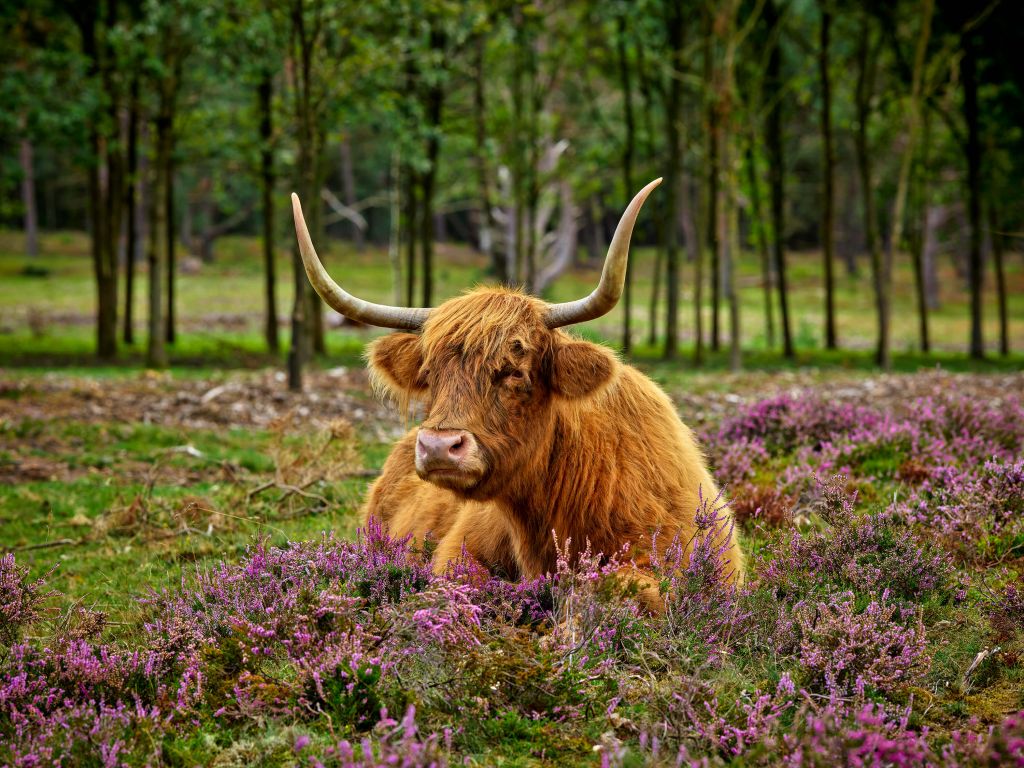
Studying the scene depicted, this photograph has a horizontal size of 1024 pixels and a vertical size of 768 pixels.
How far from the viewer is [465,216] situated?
73.3 meters

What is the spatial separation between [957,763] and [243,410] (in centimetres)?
1049

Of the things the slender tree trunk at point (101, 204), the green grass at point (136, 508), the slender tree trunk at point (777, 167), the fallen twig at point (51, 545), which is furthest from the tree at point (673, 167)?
the fallen twig at point (51, 545)

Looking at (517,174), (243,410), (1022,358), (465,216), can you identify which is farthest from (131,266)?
(465,216)

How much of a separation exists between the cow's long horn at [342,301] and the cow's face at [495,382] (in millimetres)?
206

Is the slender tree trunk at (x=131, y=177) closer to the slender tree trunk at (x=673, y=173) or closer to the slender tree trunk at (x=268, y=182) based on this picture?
the slender tree trunk at (x=268, y=182)

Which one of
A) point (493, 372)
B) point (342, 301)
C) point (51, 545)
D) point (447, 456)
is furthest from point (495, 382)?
point (51, 545)

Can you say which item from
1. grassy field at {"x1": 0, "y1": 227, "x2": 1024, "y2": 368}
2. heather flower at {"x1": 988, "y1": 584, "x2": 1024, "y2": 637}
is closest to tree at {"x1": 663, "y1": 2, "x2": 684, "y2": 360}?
grassy field at {"x1": 0, "y1": 227, "x2": 1024, "y2": 368}

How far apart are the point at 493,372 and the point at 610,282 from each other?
2.34ft

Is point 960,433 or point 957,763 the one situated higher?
point 960,433

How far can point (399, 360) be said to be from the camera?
5.13 meters

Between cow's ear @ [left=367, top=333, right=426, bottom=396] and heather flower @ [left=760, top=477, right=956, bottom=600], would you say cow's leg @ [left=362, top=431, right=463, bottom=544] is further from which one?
heather flower @ [left=760, top=477, right=956, bottom=600]

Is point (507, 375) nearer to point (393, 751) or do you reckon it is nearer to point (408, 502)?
point (408, 502)

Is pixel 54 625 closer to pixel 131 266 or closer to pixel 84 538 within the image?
pixel 84 538

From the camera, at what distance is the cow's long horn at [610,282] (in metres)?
4.05
